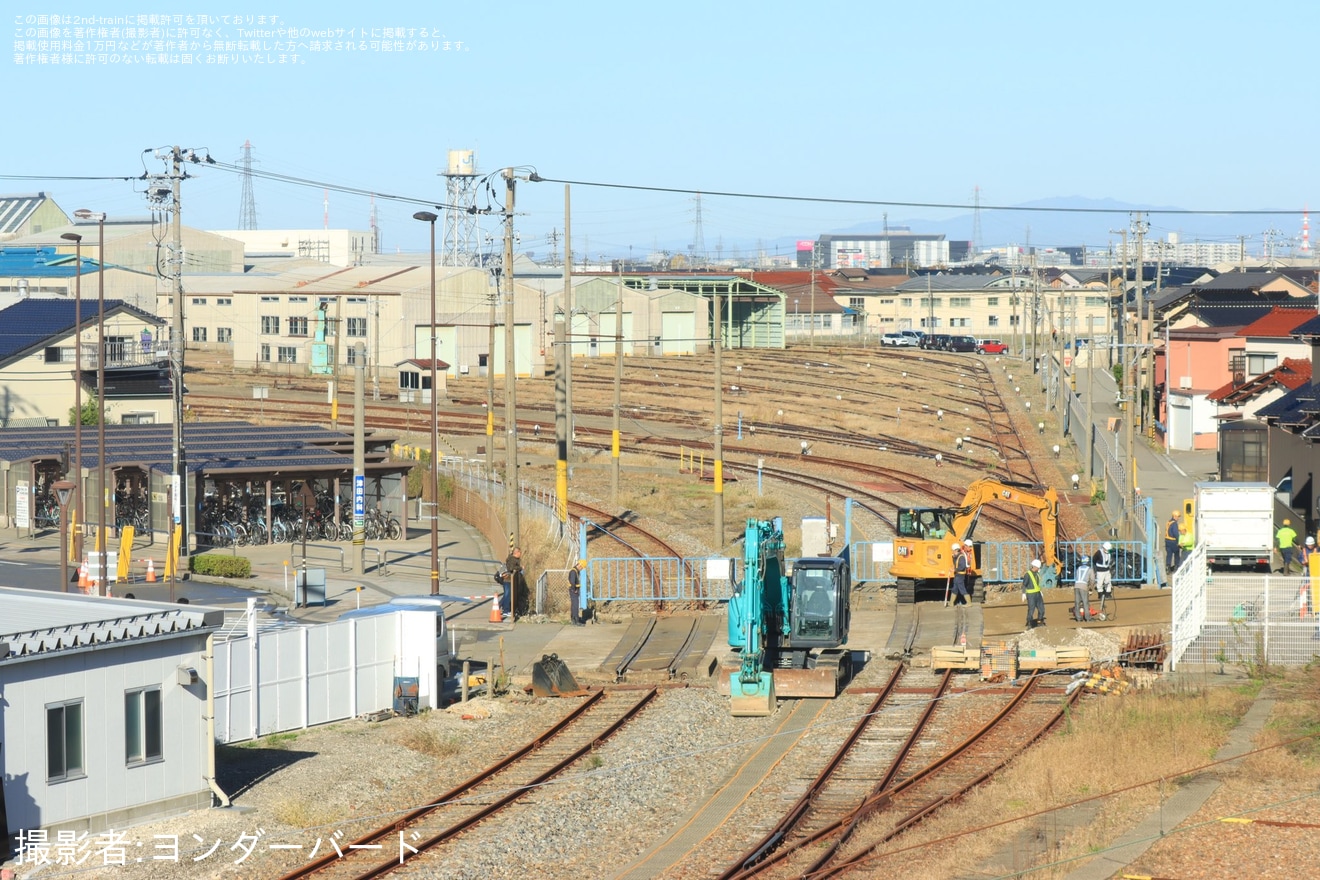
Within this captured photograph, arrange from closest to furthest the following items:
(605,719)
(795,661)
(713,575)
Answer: (605,719)
(795,661)
(713,575)

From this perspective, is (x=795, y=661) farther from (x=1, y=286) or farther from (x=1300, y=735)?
(x=1, y=286)

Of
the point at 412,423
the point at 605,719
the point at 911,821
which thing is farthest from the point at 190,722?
the point at 412,423

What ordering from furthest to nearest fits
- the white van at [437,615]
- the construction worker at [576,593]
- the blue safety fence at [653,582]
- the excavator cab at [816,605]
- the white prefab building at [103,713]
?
1. the blue safety fence at [653,582]
2. the construction worker at [576,593]
3. the excavator cab at [816,605]
4. the white van at [437,615]
5. the white prefab building at [103,713]

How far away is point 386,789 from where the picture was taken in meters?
19.1

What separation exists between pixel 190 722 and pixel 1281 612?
16.7 meters

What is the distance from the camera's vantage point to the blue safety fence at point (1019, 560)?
31391mm

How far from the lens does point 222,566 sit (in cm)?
3406

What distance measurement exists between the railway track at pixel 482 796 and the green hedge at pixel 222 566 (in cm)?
1261

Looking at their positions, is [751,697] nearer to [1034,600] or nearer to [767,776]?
[767,776]

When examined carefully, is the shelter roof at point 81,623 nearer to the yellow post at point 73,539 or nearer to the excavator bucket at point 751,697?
the excavator bucket at point 751,697

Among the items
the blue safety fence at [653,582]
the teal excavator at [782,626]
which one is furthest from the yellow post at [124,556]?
the teal excavator at [782,626]

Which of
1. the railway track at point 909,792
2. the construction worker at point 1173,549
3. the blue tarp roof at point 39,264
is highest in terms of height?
the blue tarp roof at point 39,264

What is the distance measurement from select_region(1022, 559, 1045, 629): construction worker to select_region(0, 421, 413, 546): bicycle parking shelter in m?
17.4

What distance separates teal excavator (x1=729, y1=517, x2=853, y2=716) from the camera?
2317 cm
